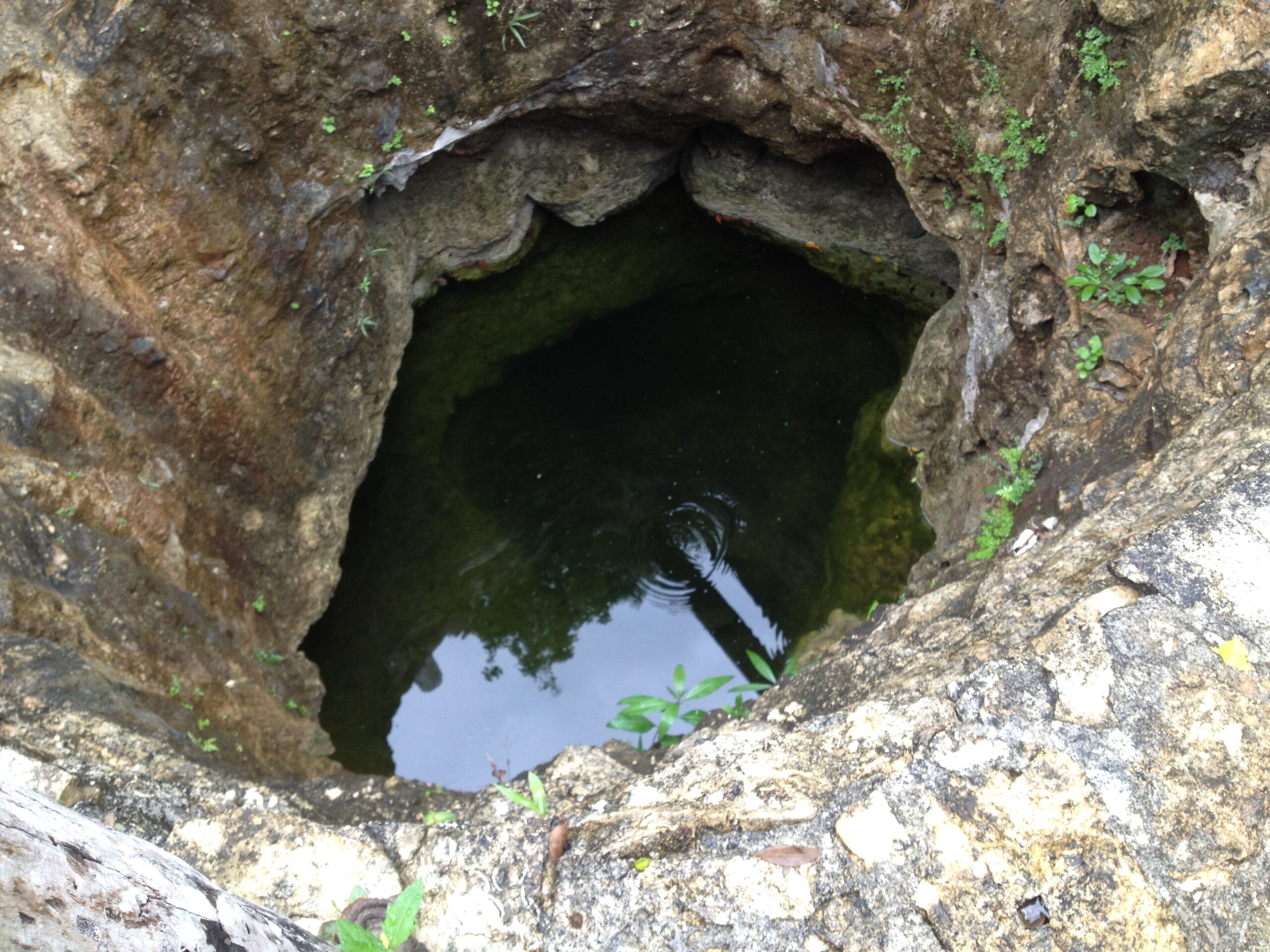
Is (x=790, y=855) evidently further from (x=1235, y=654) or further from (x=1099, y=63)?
(x=1099, y=63)

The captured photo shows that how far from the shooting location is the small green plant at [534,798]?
2.41 meters

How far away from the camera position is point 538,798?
2410 mm

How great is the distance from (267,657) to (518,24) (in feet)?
12.4

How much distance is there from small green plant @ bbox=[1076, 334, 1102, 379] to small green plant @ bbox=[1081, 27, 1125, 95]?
1.04 meters

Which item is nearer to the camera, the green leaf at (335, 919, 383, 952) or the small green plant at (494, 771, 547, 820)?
the green leaf at (335, 919, 383, 952)

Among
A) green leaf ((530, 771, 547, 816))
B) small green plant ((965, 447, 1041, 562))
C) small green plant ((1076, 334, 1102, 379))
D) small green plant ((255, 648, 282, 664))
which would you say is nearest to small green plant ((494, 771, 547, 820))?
green leaf ((530, 771, 547, 816))

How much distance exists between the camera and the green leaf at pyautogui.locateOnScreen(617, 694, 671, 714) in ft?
12.3

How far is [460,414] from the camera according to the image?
19.2ft

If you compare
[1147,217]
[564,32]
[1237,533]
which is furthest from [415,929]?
[564,32]

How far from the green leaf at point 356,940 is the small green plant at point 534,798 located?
63cm

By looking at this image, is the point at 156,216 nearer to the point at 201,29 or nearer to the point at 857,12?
the point at 201,29

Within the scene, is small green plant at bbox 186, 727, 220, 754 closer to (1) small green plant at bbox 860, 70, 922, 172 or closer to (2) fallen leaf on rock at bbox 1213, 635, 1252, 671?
(2) fallen leaf on rock at bbox 1213, 635, 1252, 671

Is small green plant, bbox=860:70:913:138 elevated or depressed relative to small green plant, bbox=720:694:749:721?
elevated

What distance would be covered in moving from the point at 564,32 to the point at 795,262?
2.40 meters
